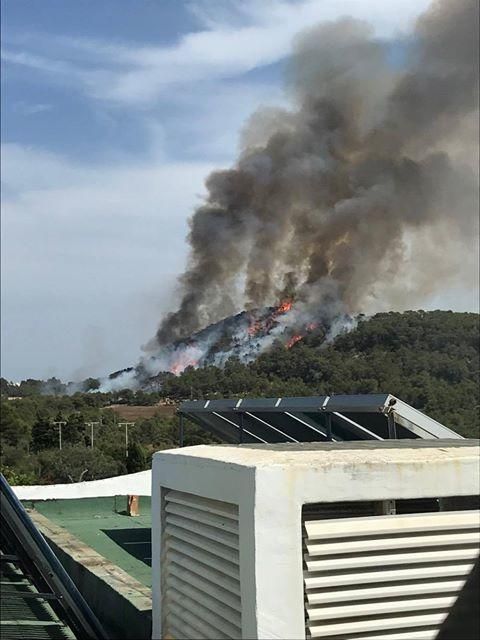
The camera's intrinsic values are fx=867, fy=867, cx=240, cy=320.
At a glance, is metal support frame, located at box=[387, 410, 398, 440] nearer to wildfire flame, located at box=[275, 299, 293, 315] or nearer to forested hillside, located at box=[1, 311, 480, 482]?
A: forested hillside, located at box=[1, 311, 480, 482]

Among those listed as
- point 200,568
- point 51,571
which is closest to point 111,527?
point 51,571

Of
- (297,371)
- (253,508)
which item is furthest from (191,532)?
(297,371)

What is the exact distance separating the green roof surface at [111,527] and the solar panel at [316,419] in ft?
5.54

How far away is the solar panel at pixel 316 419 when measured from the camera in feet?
19.1

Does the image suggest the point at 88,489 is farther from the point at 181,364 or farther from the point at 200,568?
the point at 181,364

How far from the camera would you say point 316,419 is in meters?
7.46

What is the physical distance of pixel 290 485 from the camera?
13.2 feet

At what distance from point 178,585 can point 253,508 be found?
1.24 m

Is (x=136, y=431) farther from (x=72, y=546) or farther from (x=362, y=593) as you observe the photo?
(x=362, y=593)

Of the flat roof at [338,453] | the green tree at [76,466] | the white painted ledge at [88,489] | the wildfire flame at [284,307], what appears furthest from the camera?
the wildfire flame at [284,307]

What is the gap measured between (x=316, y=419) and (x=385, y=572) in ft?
11.0

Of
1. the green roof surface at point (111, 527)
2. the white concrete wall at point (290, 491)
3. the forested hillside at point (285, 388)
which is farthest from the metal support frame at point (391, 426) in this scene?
the forested hillside at point (285, 388)

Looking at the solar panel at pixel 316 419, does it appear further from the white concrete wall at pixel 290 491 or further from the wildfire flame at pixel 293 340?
the wildfire flame at pixel 293 340

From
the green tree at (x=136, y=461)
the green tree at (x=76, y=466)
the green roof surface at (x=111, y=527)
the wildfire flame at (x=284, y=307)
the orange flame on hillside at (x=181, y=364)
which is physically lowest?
the green tree at (x=76, y=466)
